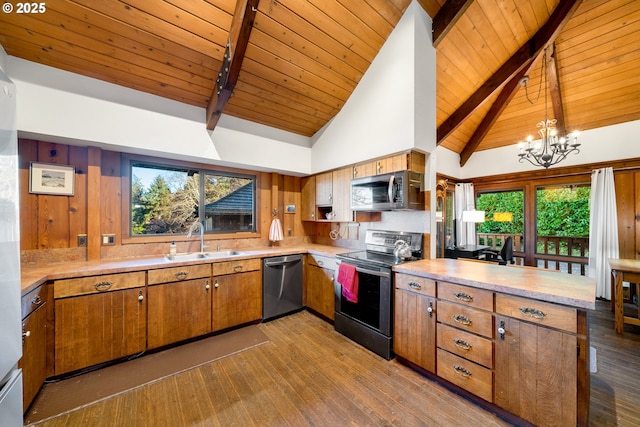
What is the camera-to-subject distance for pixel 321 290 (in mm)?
3309

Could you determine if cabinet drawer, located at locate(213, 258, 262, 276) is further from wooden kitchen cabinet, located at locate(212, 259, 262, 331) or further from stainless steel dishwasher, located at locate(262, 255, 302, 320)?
stainless steel dishwasher, located at locate(262, 255, 302, 320)

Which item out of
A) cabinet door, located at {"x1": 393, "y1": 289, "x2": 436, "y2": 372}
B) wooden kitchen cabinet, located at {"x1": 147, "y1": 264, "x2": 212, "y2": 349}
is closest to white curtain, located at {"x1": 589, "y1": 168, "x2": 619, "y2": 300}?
cabinet door, located at {"x1": 393, "y1": 289, "x2": 436, "y2": 372}

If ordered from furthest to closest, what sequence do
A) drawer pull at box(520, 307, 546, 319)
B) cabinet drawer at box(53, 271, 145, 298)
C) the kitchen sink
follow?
the kitchen sink → cabinet drawer at box(53, 271, 145, 298) → drawer pull at box(520, 307, 546, 319)

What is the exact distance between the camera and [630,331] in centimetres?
297

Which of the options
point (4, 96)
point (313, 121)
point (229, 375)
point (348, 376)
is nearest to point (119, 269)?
point (229, 375)

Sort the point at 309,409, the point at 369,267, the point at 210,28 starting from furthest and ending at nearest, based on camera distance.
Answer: the point at 369,267
the point at 210,28
the point at 309,409

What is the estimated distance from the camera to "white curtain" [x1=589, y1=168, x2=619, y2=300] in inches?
159

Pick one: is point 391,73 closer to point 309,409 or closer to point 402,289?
point 402,289

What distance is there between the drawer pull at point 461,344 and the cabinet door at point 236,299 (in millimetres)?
2246

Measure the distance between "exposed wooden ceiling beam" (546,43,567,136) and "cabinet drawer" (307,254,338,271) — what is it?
4.31 m

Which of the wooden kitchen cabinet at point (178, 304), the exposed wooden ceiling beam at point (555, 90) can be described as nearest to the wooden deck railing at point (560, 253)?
the exposed wooden ceiling beam at point (555, 90)

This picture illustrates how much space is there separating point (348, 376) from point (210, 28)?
352 cm

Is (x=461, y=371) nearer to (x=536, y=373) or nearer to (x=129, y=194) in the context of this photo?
(x=536, y=373)

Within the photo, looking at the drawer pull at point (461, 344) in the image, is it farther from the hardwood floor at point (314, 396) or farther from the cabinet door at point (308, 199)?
the cabinet door at point (308, 199)
